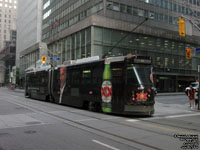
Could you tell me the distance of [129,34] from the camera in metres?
41.6

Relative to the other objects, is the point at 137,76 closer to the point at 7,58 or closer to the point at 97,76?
the point at 97,76

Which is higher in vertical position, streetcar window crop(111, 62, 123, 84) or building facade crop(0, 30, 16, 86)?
building facade crop(0, 30, 16, 86)

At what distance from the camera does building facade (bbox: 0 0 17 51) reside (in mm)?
144750

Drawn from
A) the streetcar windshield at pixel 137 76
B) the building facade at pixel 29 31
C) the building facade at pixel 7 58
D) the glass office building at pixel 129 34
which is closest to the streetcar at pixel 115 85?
the streetcar windshield at pixel 137 76

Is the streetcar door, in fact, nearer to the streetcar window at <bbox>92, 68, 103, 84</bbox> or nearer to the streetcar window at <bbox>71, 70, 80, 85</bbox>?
the streetcar window at <bbox>92, 68, 103, 84</bbox>

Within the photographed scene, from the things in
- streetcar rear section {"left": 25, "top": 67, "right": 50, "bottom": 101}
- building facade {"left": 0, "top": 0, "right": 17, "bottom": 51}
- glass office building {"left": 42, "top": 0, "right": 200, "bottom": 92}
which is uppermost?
building facade {"left": 0, "top": 0, "right": 17, "bottom": 51}

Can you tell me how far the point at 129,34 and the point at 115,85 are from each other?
30.2 m

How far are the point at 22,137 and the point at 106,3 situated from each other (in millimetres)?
34475

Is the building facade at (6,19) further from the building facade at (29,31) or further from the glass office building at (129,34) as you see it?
the glass office building at (129,34)

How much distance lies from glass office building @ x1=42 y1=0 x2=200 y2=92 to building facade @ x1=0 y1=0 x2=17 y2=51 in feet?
331

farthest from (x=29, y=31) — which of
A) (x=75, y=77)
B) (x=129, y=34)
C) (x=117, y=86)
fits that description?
(x=117, y=86)

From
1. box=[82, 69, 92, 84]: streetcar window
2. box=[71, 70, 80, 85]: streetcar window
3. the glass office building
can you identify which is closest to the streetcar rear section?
box=[71, 70, 80, 85]: streetcar window

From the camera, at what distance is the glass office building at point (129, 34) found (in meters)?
38.7

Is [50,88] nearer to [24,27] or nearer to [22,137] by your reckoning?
[22,137]
